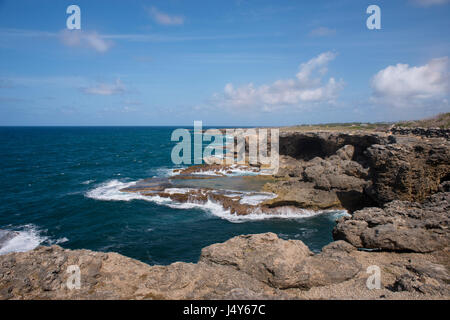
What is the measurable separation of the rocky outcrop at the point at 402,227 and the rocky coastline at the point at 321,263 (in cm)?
5

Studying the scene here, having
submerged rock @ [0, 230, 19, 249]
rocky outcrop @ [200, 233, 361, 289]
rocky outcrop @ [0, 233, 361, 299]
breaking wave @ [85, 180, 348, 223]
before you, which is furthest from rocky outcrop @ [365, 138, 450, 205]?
submerged rock @ [0, 230, 19, 249]

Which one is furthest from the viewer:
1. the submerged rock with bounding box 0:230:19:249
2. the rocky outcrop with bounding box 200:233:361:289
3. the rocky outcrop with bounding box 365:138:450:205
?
the submerged rock with bounding box 0:230:19:249

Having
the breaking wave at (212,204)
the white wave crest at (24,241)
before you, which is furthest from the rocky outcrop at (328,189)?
the white wave crest at (24,241)

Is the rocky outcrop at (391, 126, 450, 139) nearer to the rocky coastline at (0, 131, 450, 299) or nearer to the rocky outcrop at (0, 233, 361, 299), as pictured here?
the rocky coastline at (0, 131, 450, 299)

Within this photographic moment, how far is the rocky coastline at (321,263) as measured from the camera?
7445 millimetres

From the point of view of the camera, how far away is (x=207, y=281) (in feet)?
25.5

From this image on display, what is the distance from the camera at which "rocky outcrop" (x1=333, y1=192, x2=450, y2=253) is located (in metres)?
13.3

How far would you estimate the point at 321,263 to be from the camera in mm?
9898

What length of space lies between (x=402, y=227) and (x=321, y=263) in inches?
313

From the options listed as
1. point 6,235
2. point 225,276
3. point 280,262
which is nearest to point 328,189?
point 280,262

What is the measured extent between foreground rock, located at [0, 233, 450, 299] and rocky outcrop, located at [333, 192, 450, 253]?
2452 mm
